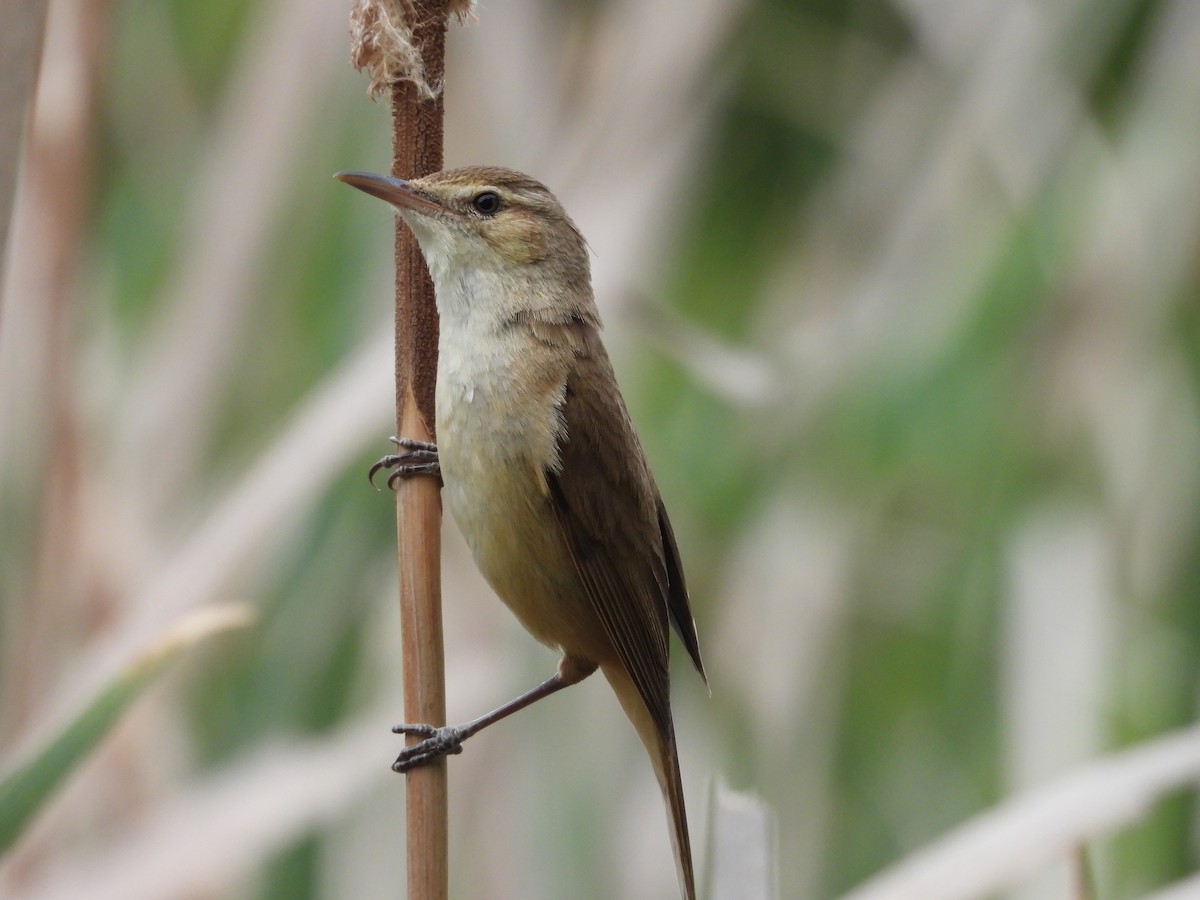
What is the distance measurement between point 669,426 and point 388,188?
128cm

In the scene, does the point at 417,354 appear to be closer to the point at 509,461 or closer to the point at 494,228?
the point at 509,461

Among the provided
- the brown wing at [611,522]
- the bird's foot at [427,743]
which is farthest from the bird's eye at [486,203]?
the bird's foot at [427,743]

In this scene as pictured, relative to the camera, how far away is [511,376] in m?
1.80

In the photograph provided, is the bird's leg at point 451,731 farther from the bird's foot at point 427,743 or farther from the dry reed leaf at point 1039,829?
the dry reed leaf at point 1039,829

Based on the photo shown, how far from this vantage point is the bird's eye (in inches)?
73.8

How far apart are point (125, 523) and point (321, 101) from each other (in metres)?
0.97

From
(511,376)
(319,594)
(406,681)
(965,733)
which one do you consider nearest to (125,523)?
(319,594)

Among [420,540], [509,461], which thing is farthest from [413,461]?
[420,540]

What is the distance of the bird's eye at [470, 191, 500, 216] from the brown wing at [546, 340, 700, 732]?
10.0 inches

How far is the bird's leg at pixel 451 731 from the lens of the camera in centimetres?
133

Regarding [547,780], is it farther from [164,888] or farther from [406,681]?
[406,681]

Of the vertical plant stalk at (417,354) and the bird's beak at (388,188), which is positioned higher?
the bird's beak at (388,188)

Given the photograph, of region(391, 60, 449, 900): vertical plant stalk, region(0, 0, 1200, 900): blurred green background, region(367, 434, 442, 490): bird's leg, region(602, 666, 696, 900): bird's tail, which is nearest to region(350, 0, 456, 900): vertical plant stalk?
region(391, 60, 449, 900): vertical plant stalk

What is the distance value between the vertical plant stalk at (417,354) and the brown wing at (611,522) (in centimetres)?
40
